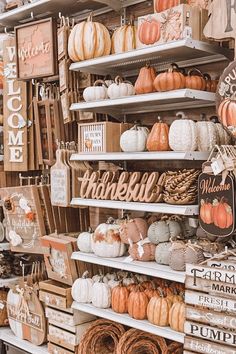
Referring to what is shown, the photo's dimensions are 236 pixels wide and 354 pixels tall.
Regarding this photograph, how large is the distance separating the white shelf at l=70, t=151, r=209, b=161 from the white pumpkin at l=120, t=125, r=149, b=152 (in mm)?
35

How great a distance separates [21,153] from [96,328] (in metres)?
1.44

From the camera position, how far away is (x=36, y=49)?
11.8 ft

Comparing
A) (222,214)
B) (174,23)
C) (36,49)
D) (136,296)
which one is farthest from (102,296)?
(36,49)

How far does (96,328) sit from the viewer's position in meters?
3.12

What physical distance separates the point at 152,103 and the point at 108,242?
2.83 feet

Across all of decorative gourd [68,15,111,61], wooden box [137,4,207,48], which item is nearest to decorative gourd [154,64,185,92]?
wooden box [137,4,207,48]

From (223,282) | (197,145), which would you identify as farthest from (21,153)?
(223,282)

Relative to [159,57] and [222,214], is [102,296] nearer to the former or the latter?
[222,214]

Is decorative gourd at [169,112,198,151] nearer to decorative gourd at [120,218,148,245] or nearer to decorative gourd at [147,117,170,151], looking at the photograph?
decorative gourd at [147,117,170,151]

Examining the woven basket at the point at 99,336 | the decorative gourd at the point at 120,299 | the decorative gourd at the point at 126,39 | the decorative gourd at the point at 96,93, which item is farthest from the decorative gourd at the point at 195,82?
the woven basket at the point at 99,336

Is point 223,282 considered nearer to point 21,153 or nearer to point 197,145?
point 197,145

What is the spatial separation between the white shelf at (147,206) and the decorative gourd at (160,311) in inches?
18.6

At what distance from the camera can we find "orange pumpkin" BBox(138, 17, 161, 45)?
8.75 ft

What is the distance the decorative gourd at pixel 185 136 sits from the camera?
8.25 feet
